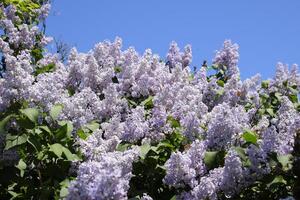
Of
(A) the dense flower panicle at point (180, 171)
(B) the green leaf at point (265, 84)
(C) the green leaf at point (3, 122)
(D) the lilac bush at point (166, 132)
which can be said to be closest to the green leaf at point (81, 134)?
(D) the lilac bush at point (166, 132)

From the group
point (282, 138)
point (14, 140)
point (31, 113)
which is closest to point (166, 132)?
point (282, 138)

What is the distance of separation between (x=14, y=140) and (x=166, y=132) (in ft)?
6.07

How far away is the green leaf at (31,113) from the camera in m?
4.96

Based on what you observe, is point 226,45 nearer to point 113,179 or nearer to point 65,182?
point 65,182

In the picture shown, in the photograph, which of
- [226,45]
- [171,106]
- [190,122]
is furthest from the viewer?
[226,45]

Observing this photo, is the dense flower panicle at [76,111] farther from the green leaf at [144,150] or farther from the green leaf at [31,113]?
the green leaf at [144,150]

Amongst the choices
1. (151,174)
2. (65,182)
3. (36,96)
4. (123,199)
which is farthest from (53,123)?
(123,199)

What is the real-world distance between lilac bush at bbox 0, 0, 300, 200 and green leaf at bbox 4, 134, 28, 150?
0.18m

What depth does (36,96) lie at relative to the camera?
5387 millimetres

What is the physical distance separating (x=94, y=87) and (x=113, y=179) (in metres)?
3.73

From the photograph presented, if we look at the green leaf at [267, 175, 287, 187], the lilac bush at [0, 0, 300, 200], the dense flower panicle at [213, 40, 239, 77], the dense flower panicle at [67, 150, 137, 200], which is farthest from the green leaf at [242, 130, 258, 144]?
the dense flower panicle at [213, 40, 239, 77]

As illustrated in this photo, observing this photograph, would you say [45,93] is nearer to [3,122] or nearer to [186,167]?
[3,122]

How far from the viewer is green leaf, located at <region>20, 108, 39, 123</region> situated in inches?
195

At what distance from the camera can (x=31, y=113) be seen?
4996mm
